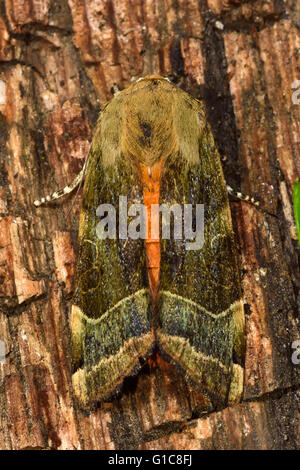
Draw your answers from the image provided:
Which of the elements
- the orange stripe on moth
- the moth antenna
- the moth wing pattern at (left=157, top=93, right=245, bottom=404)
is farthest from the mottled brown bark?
the orange stripe on moth

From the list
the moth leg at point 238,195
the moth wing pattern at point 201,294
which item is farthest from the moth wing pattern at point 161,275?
the moth leg at point 238,195

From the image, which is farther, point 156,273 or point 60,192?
point 60,192

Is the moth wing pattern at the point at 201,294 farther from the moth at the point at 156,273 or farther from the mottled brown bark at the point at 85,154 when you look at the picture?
the mottled brown bark at the point at 85,154

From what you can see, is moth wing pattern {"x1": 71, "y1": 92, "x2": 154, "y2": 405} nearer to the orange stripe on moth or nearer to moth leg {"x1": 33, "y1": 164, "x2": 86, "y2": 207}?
the orange stripe on moth

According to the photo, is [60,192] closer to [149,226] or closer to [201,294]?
[149,226]

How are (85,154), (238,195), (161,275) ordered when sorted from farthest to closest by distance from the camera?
(85,154)
(238,195)
(161,275)

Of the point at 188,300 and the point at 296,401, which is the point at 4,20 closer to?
the point at 188,300

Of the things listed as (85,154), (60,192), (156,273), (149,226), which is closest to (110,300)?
(156,273)

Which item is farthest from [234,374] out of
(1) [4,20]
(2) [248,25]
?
(1) [4,20]
